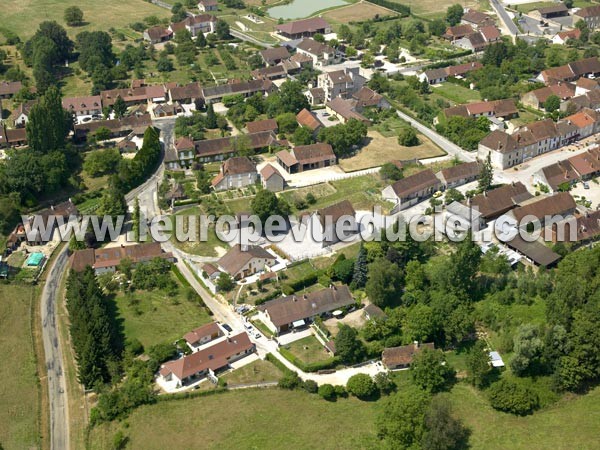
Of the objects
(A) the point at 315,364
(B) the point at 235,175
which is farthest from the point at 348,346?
(B) the point at 235,175

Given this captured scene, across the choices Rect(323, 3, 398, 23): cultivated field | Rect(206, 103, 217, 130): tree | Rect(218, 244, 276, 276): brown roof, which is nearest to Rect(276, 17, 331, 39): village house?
Rect(323, 3, 398, 23): cultivated field

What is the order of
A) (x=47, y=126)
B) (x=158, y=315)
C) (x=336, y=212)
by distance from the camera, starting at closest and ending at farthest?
(x=158, y=315), (x=336, y=212), (x=47, y=126)

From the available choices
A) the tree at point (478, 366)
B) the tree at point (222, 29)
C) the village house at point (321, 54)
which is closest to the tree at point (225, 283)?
the tree at point (478, 366)

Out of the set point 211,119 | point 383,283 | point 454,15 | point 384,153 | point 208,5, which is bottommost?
point 384,153

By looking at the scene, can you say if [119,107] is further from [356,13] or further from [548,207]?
[356,13]

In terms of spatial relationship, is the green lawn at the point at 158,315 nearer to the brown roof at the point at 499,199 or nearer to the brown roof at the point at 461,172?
the brown roof at the point at 499,199

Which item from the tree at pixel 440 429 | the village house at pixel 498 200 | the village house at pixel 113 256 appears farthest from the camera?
the village house at pixel 498 200
